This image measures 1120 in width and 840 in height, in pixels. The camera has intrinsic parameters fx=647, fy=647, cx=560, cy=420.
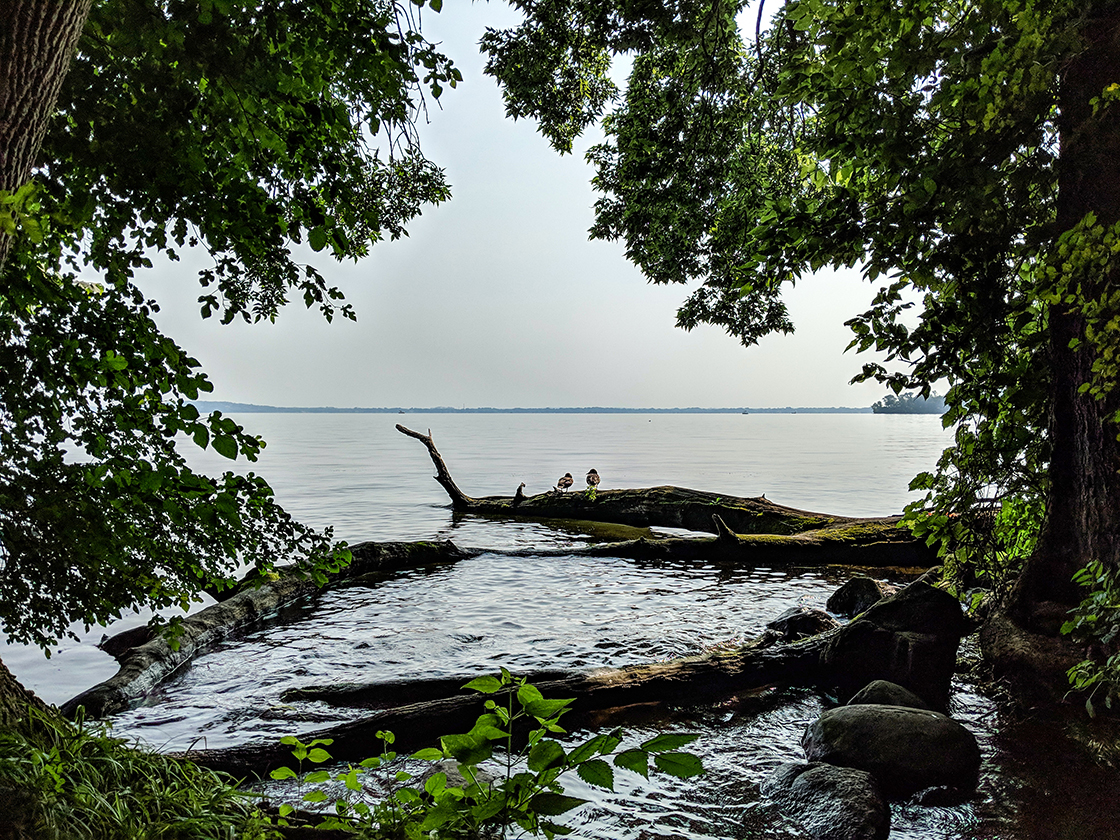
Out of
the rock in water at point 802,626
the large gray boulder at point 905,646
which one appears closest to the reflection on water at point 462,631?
the rock in water at point 802,626

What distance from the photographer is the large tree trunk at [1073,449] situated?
16.1ft

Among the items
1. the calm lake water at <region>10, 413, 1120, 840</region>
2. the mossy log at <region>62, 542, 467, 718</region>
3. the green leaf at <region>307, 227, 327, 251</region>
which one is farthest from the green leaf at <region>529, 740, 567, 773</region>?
the calm lake water at <region>10, 413, 1120, 840</region>

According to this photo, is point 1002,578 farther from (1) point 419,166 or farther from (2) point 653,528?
(2) point 653,528

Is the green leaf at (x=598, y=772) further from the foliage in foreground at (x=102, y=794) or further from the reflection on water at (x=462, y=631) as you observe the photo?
the reflection on water at (x=462, y=631)

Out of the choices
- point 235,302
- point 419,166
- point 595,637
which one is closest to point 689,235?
point 419,166

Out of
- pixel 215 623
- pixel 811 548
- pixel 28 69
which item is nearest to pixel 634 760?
pixel 28 69

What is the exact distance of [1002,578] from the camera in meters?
7.06

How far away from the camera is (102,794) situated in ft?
10.2

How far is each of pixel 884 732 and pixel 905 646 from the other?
6.45 feet

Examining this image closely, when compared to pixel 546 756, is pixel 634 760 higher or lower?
higher

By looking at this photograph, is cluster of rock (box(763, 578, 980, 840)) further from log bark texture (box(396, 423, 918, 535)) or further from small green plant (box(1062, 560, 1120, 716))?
log bark texture (box(396, 423, 918, 535))

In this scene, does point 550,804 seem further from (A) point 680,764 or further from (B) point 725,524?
(B) point 725,524

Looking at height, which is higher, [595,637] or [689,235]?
[689,235]

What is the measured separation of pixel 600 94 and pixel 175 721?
9.85 metres
